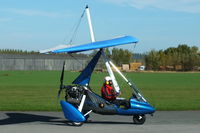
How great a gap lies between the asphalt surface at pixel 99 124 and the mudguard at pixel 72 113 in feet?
0.80

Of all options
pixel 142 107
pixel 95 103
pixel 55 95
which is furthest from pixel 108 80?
pixel 55 95

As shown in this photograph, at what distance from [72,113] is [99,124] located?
97 centimetres

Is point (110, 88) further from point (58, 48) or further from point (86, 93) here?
point (58, 48)

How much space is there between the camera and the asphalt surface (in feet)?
43.5

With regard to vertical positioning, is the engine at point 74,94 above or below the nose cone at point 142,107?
above

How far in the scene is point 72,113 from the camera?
47.6 ft

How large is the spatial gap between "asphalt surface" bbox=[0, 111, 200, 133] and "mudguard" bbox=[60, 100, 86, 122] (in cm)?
24

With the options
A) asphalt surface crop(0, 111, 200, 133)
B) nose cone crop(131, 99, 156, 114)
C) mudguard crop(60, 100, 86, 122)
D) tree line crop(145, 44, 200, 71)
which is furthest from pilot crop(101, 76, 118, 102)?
tree line crop(145, 44, 200, 71)

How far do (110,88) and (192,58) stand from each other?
319 ft

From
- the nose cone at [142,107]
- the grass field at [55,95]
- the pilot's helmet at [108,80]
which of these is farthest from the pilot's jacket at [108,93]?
the grass field at [55,95]

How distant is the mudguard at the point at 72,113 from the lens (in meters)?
14.3

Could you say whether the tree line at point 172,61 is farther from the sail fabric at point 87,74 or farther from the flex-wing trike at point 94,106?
the flex-wing trike at point 94,106
